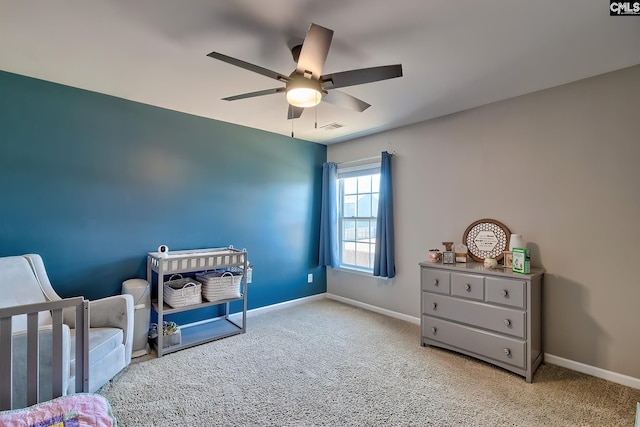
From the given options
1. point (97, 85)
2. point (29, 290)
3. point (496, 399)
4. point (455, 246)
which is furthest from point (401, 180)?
point (29, 290)

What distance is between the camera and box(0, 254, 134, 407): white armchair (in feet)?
6.61

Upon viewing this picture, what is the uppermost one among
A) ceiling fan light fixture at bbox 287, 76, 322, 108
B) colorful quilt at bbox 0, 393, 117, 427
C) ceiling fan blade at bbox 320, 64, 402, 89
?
ceiling fan blade at bbox 320, 64, 402, 89

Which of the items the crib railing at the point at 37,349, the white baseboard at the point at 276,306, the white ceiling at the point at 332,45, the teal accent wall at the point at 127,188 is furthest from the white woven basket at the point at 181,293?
the white ceiling at the point at 332,45

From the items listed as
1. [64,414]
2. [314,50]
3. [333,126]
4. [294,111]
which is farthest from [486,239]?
[64,414]

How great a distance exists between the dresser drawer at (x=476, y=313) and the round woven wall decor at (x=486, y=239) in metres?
0.57

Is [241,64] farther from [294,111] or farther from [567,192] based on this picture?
[567,192]

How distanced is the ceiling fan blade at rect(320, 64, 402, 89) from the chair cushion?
252 centimetres

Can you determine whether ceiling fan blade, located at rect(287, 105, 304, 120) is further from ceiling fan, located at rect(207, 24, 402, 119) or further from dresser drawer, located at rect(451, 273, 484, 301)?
dresser drawer, located at rect(451, 273, 484, 301)

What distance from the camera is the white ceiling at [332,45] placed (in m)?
1.60

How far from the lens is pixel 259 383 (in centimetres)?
224

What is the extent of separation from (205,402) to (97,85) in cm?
270

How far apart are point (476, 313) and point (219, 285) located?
7.94 feet

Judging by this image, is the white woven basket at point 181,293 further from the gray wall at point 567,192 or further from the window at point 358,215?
the gray wall at point 567,192

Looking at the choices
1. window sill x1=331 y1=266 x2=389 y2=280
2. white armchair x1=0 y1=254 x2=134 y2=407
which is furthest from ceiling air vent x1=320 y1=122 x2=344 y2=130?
white armchair x1=0 y1=254 x2=134 y2=407
